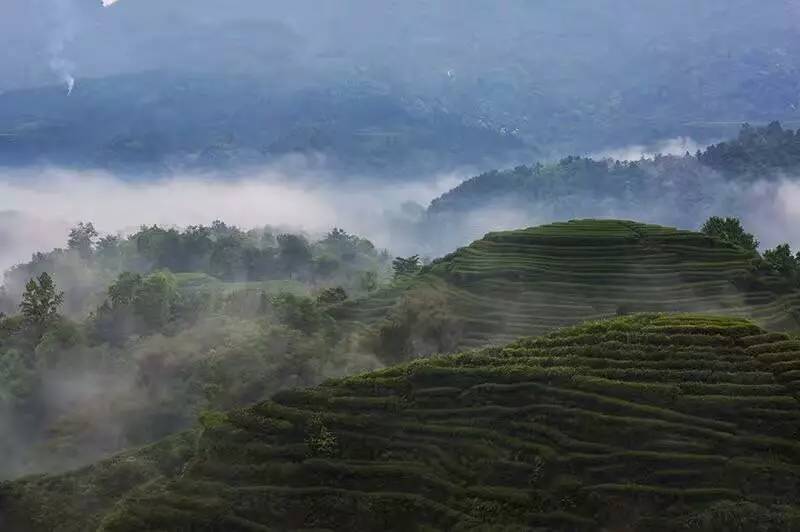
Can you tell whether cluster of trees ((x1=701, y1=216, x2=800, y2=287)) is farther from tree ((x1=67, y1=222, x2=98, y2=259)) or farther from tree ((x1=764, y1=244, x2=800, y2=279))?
tree ((x1=67, y1=222, x2=98, y2=259))

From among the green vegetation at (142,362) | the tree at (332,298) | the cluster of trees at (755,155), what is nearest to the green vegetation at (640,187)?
the cluster of trees at (755,155)

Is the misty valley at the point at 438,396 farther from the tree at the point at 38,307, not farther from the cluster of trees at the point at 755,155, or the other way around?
the cluster of trees at the point at 755,155

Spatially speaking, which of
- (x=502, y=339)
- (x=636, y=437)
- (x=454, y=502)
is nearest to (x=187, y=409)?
(x=502, y=339)

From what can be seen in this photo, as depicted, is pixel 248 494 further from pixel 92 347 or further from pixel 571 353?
pixel 92 347

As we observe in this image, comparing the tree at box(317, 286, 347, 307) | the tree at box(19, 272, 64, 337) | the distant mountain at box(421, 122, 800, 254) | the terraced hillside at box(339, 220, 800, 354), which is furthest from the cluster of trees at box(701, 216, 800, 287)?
the distant mountain at box(421, 122, 800, 254)

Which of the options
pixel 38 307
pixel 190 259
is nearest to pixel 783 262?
pixel 38 307

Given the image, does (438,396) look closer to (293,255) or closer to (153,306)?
(153,306)
